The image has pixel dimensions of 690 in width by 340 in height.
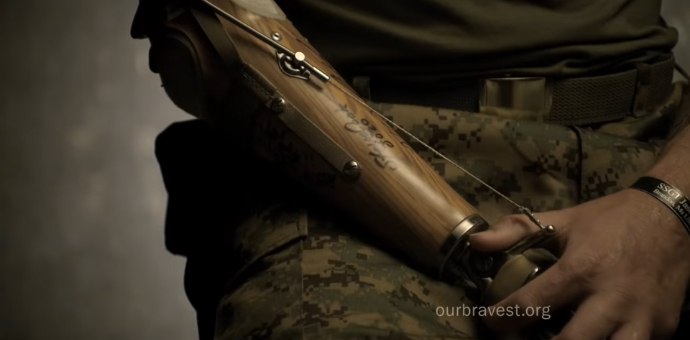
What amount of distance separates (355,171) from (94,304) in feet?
2.96

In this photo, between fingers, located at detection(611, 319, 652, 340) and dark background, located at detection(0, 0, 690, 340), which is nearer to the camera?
fingers, located at detection(611, 319, 652, 340)

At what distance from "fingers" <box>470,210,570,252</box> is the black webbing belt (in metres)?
0.16

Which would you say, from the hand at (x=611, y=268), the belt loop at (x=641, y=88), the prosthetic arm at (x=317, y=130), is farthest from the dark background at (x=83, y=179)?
the hand at (x=611, y=268)

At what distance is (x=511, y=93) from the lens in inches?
31.5

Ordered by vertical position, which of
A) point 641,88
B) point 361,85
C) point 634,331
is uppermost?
point 361,85

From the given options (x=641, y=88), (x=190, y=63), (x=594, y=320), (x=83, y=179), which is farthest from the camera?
(x=83, y=179)

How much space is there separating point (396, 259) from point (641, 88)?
0.33 metres

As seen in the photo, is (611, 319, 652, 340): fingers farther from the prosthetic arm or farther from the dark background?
the dark background

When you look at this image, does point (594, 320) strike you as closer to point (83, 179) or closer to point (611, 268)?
point (611, 268)

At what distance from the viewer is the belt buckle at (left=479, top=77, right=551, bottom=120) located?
0.80m

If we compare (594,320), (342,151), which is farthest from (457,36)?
(594,320)

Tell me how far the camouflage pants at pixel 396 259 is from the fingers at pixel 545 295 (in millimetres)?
55

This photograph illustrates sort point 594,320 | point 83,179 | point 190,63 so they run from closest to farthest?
point 594,320 < point 190,63 < point 83,179

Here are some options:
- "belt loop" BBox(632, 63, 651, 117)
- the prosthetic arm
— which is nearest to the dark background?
"belt loop" BBox(632, 63, 651, 117)
